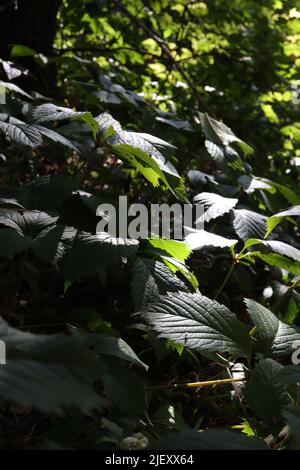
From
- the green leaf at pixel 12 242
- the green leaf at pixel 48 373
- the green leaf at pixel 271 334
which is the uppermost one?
the green leaf at pixel 12 242

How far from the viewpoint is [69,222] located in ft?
3.70

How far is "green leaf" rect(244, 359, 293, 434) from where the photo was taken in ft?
2.48

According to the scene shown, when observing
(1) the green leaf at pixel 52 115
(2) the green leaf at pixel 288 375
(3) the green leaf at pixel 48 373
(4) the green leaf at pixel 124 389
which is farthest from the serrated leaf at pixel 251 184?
(3) the green leaf at pixel 48 373

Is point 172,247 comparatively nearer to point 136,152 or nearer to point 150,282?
point 150,282

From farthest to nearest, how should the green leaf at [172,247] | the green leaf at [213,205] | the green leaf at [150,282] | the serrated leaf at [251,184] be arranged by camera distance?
the serrated leaf at [251,184] → the green leaf at [213,205] → the green leaf at [172,247] → the green leaf at [150,282]

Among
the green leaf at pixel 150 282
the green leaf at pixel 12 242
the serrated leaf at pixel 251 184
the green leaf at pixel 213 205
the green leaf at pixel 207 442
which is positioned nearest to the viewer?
the green leaf at pixel 207 442

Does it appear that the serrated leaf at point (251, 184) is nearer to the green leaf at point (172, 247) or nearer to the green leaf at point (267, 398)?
the green leaf at point (172, 247)

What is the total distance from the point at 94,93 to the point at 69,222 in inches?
27.8

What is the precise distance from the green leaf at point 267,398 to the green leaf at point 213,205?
598 millimetres

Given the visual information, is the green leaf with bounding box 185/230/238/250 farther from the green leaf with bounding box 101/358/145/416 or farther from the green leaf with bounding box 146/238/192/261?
the green leaf with bounding box 101/358/145/416

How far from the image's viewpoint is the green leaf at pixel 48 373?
1.65 ft

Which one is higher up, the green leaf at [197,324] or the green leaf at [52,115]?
the green leaf at [52,115]
